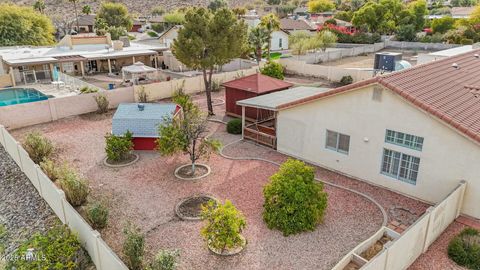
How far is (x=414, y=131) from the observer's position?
1380 cm

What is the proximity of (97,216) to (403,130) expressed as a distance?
11.8m

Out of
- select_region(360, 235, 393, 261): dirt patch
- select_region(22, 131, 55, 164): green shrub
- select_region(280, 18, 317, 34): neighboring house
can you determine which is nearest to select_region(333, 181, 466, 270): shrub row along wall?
select_region(360, 235, 393, 261): dirt patch

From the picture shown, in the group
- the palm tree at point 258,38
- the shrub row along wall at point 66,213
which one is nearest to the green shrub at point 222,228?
the shrub row along wall at point 66,213

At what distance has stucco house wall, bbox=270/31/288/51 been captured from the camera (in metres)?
57.9

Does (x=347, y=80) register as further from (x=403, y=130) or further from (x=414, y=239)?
(x=414, y=239)

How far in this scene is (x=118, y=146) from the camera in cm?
1773

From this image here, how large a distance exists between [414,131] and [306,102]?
5.00 m

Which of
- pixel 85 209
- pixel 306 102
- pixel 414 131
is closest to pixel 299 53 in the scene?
pixel 306 102

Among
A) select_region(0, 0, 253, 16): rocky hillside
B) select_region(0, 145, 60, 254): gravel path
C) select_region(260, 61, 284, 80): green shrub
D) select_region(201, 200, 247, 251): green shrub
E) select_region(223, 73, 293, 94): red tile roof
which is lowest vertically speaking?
select_region(0, 145, 60, 254): gravel path

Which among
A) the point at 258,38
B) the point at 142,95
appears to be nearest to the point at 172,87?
the point at 142,95

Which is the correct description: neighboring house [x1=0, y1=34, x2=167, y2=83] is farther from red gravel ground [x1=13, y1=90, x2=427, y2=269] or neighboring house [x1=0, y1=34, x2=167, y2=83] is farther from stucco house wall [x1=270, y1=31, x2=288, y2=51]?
stucco house wall [x1=270, y1=31, x2=288, y2=51]

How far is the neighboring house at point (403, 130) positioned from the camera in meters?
13.0

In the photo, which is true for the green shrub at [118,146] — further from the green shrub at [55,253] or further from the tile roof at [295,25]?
the tile roof at [295,25]

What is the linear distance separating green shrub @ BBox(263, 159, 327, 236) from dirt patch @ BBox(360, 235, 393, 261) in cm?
196
